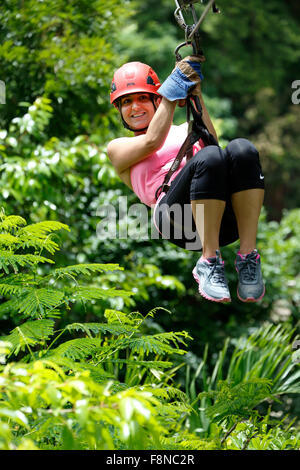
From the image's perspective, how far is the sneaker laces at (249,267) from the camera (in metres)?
2.94

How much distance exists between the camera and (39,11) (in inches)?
209

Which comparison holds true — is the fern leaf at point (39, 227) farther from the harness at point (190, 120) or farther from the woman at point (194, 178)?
the harness at point (190, 120)

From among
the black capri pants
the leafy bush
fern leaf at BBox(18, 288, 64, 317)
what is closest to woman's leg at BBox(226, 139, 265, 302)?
the black capri pants

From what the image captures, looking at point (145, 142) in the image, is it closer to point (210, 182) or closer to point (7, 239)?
point (210, 182)

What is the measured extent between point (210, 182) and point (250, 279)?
509 mm

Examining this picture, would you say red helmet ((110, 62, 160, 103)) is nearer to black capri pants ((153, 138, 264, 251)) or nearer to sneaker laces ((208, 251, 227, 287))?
black capri pants ((153, 138, 264, 251))

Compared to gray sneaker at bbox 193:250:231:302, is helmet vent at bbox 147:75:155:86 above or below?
above

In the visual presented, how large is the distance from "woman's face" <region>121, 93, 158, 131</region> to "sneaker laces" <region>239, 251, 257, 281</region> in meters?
0.85

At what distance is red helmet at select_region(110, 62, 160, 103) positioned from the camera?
3.13 m

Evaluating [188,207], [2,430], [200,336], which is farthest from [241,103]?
[2,430]

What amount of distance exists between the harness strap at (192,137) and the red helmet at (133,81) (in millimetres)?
300
